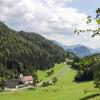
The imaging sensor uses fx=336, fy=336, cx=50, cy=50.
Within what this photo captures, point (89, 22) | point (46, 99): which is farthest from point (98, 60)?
point (46, 99)

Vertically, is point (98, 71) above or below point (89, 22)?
A: below

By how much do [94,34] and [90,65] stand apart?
125 centimetres

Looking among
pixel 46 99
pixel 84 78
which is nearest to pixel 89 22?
pixel 46 99

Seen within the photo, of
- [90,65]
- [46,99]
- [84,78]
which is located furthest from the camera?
[84,78]

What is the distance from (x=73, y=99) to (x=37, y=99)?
15.5 m

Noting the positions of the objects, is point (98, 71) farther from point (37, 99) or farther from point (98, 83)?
point (37, 99)

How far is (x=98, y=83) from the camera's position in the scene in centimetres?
1214

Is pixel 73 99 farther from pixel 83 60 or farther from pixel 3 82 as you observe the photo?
pixel 3 82

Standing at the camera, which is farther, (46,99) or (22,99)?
(22,99)

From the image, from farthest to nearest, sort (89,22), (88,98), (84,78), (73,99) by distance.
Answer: (84,78) < (73,99) < (88,98) < (89,22)

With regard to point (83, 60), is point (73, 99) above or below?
below

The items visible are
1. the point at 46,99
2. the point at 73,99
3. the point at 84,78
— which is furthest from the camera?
the point at 84,78

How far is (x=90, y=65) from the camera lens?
11.9 metres

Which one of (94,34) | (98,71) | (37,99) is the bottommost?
(37,99)
